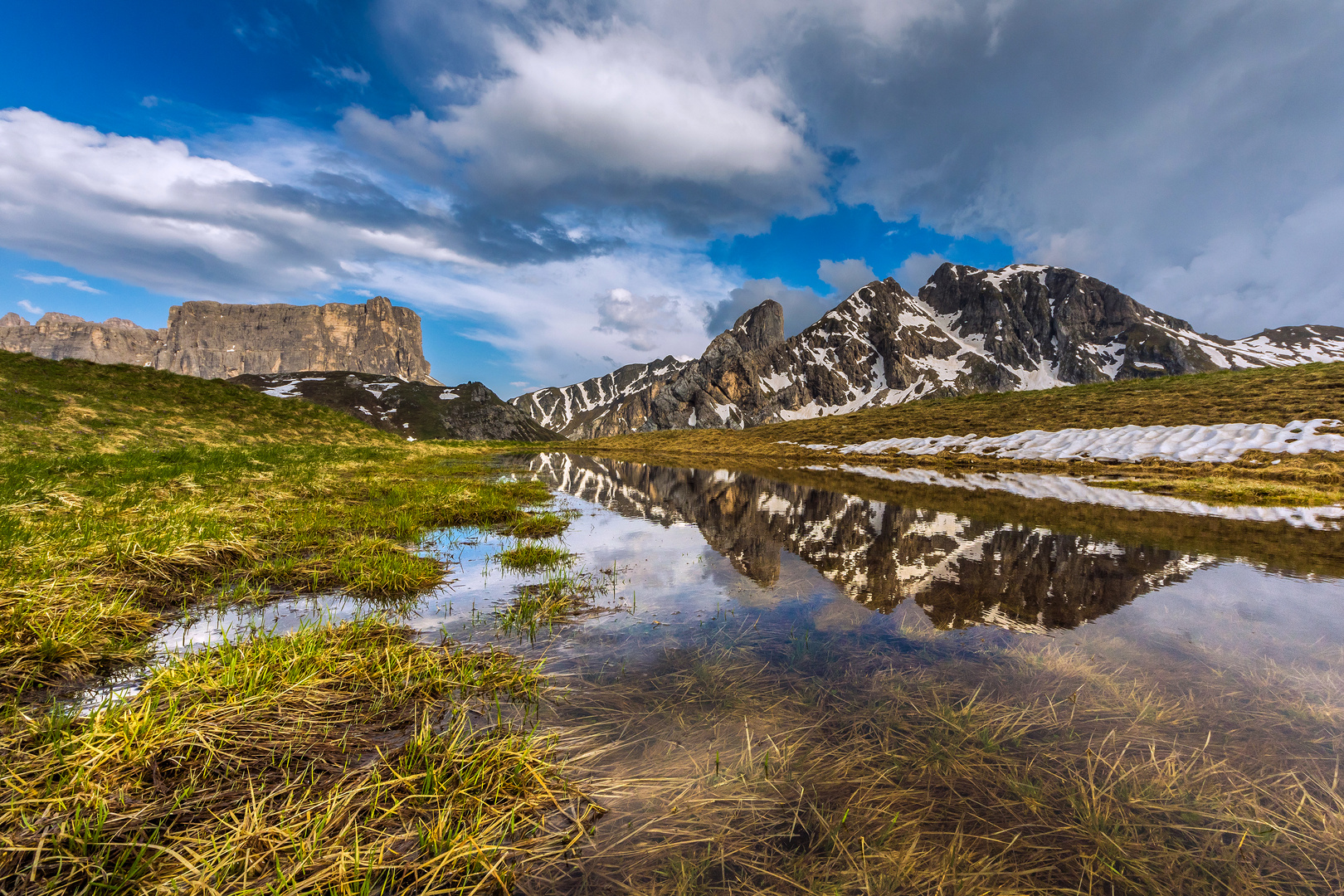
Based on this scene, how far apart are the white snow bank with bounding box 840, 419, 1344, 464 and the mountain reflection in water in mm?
29443

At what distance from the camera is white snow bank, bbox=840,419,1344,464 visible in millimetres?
31047

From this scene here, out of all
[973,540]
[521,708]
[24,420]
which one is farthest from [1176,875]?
[24,420]

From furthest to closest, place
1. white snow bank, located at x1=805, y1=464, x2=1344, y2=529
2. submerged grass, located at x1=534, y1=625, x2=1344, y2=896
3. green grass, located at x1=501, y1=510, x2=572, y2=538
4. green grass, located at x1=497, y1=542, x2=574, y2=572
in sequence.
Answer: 1. white snow bank, located at x1=805, y1=464, x2=1344, y2=529
2. green grass, located at x1=501, y1=510, x2=572, y2=538
3. green grass, located at x1=497, y1=542, x2=574, y2=572
4. submerged grass, located at x1=534, y1=625, x2=1344, y2=896

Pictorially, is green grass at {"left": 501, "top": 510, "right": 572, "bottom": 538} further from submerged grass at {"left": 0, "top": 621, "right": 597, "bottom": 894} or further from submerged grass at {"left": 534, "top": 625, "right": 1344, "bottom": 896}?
submerged grass at {"left": 0, "top": 621, "right": 597, "bottom": 894}

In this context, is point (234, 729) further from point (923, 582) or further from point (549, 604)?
point (923, 582)

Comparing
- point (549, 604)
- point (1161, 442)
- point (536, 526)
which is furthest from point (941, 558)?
point (1161, 442)

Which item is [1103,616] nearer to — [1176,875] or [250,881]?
[1176,875]

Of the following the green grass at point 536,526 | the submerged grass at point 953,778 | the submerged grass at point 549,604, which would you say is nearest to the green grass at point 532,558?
the submerged grass at point 549,604

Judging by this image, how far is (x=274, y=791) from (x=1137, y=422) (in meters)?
59.3

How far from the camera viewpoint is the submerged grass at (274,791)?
2561mm

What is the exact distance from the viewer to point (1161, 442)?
36000 mm

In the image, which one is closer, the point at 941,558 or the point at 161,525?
the point at 161,525

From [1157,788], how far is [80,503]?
1701 centimetres

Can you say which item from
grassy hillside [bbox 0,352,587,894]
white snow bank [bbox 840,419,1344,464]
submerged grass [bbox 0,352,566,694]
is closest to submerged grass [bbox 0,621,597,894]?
grassy hillside [bbox 0,352,587,894]
